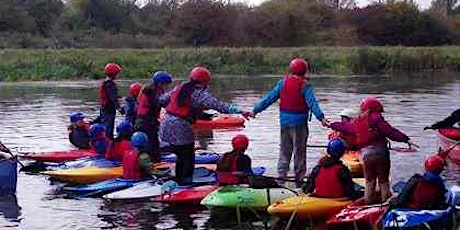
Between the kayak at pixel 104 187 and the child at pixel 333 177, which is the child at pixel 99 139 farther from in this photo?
the child at pixel 333 177

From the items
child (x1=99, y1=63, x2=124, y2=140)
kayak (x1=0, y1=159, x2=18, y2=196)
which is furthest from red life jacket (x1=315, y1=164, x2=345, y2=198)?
child (x1=99, y1=63, x2=124, y2=140)

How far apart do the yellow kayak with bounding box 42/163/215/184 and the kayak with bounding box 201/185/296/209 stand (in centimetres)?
240

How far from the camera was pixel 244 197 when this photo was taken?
1120cm

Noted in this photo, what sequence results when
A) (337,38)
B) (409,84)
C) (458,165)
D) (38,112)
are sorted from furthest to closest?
(337,38)
(409,84)
(38,112)
(458,165)

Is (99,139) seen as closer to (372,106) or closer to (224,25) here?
(372,106)

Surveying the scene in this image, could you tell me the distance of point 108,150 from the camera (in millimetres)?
14508

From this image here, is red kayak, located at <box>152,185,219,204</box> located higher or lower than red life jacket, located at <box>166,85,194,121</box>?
lower

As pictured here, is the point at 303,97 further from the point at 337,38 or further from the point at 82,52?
the point at 337,38

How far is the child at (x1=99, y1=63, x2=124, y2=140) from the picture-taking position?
1573 centimetres

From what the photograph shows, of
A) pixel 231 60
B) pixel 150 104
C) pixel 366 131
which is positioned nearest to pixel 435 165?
pixel 366 131

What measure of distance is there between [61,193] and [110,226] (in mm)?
2580

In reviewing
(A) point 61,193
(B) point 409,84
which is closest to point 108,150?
(A) point 61,193

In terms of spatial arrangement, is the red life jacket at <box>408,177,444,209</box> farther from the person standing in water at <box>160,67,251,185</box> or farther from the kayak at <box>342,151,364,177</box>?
the kayak at <box>342,151,364,177</box>

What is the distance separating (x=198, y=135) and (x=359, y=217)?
1106 cm
